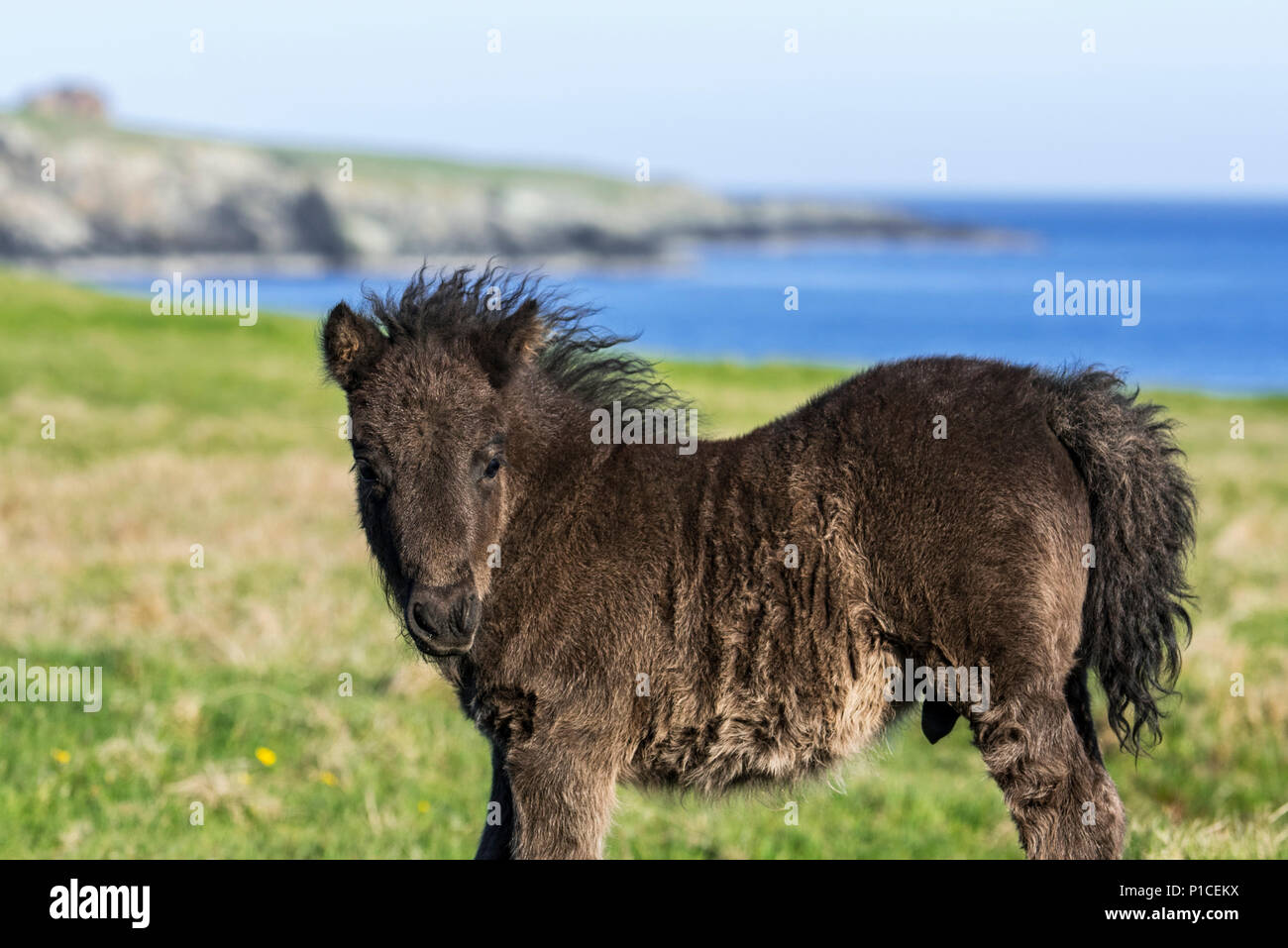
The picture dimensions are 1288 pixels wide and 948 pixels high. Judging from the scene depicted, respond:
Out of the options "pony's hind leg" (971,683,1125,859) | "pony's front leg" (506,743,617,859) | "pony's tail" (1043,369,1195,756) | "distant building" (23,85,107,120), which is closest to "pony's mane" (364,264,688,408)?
"pony's front leg" (506,743,617,859)

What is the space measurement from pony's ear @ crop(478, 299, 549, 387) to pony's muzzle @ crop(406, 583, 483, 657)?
95 centimetres

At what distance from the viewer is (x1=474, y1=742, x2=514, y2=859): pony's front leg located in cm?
544

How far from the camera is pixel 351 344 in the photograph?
202 inches

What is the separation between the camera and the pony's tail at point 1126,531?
499 cm

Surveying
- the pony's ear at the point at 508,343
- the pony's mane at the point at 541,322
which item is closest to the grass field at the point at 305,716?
the pony's mane at the point at 541,322

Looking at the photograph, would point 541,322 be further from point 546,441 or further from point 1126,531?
point 1126,531

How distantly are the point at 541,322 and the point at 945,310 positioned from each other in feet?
338

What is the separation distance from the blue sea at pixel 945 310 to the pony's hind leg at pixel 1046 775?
1251 inches

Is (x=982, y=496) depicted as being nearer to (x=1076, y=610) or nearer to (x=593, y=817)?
(x=1076, y=610)

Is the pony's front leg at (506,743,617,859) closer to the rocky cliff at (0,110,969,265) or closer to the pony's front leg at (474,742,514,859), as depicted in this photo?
the pony's front leg at (474,742,514,859)

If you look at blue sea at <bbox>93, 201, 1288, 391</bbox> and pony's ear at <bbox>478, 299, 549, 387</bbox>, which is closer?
pony's ear at <bbox>478, 299, 549, 387</bbox>

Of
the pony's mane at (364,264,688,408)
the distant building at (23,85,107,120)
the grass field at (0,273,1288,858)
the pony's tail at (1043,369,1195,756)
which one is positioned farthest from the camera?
the distant building at (23,85,107,120)

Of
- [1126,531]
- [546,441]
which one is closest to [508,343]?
[546,441]

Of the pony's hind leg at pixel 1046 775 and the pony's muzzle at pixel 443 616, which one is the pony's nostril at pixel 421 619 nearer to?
the pony's muzzle at pixel 443 616
